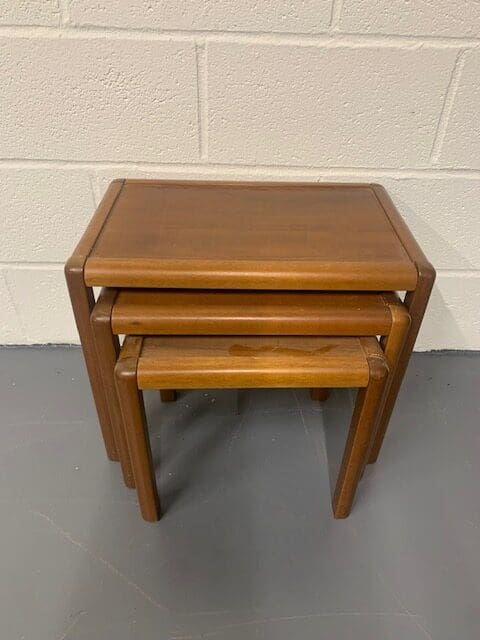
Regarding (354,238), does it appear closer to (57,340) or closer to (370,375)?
(370,375)

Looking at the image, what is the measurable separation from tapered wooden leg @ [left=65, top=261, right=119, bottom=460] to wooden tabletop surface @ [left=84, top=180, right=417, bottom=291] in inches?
0.9

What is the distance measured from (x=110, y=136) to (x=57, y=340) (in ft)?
1.93

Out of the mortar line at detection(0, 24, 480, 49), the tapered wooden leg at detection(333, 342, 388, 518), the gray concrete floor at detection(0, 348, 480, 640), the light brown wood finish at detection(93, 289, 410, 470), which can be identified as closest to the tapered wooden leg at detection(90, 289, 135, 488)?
the light brown wood finish at detection(93, 289, 410, 470)

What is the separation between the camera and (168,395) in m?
1.18

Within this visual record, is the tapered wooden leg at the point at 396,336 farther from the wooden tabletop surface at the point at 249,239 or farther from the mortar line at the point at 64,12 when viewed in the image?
the mortar line at the point at 64,12

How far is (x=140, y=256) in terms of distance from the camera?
2.42 ft

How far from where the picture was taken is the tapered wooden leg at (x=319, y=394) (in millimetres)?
1190

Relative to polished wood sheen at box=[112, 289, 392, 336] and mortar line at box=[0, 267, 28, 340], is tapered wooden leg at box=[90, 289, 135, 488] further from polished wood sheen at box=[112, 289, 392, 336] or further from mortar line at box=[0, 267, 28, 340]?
mortar line at box=[0, 267, 28, 340]

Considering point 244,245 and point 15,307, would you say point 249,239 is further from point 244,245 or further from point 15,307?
point 15,307

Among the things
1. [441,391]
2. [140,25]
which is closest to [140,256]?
[140,25]

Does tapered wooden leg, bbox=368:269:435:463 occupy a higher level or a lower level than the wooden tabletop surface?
lower

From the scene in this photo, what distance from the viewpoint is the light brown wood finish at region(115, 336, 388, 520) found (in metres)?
0.70

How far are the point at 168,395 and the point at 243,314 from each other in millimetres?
527

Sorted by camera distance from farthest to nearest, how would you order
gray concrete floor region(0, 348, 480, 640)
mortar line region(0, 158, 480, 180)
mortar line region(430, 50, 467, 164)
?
mortar line region(0, 158, 480, 180)
mortar line region(430, 50, 467, 164)
gray concrete floor region(0, 348, 480, 640)
